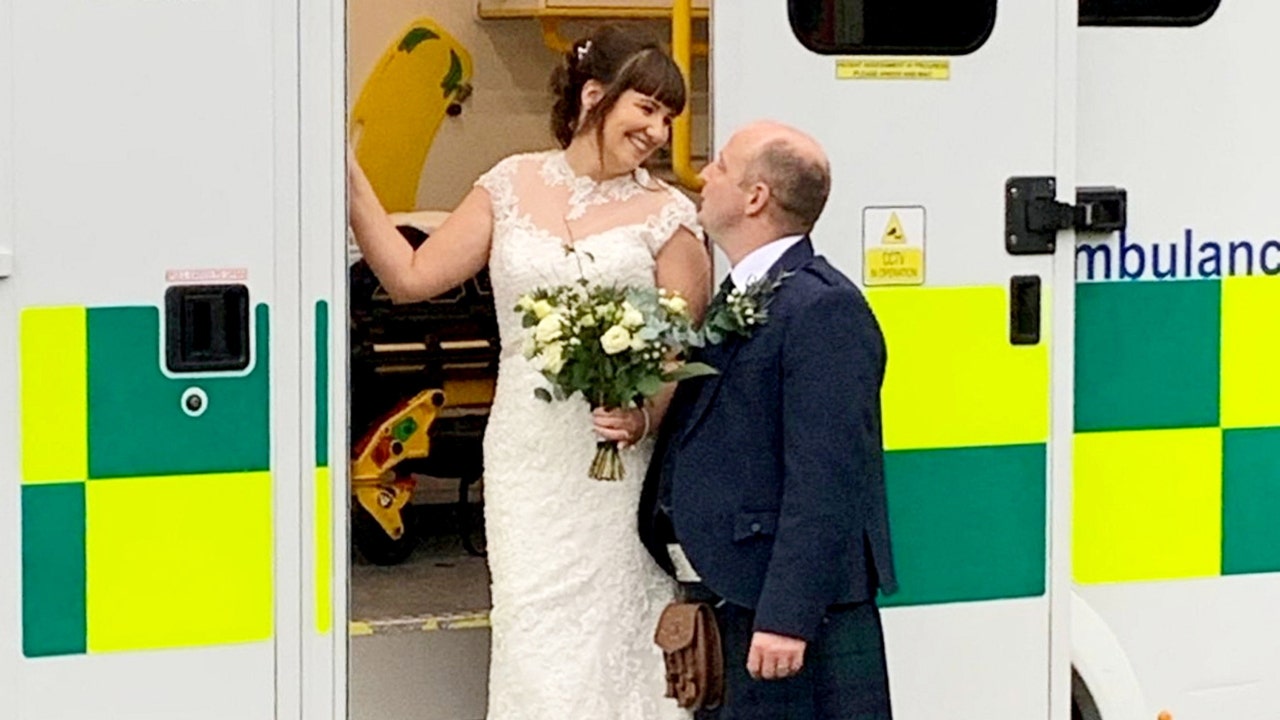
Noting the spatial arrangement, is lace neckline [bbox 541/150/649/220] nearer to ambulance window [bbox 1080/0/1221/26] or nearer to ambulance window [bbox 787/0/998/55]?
ambulance window [bbox 787/0/998/55]

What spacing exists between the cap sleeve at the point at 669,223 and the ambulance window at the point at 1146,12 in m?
0.75

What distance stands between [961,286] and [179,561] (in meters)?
1.32

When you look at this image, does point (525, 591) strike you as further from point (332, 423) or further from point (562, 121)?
point (562, 121)

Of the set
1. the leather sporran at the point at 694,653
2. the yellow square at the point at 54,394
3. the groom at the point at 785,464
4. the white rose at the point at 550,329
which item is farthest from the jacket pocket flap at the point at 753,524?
the yellow square at the point at 54,394

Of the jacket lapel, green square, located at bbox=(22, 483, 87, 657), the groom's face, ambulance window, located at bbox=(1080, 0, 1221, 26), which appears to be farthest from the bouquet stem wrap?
ambulance window, located at bbox=(1080, 0, 1221, 26)

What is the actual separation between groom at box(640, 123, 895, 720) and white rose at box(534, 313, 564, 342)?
23cm

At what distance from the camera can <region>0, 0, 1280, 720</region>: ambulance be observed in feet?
11.3

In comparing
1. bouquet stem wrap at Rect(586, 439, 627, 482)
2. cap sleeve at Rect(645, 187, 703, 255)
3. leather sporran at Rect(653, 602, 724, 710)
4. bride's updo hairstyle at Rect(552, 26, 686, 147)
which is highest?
bride's updo hairstyle at Rect(552, 26, 686, 147)

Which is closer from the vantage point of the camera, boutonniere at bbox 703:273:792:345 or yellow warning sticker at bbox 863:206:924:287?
boutonniere at bbox 703:273:792:345

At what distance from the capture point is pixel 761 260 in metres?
3.66

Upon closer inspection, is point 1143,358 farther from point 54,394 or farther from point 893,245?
point 54,394

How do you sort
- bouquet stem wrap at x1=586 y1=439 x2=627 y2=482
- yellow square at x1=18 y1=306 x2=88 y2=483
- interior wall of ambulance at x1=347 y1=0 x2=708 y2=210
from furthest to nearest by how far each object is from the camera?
interior wall of ambulance at x1=347 y1=0 x2=708 y2=210 < bouquet stem wrap at x1=586 y1=439 x2=627 y2=482 < yellow square at x1=18 y1=306 x2=88 y2=483

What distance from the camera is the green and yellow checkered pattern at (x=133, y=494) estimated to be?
3.42 meters

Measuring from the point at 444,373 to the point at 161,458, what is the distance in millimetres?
1424
